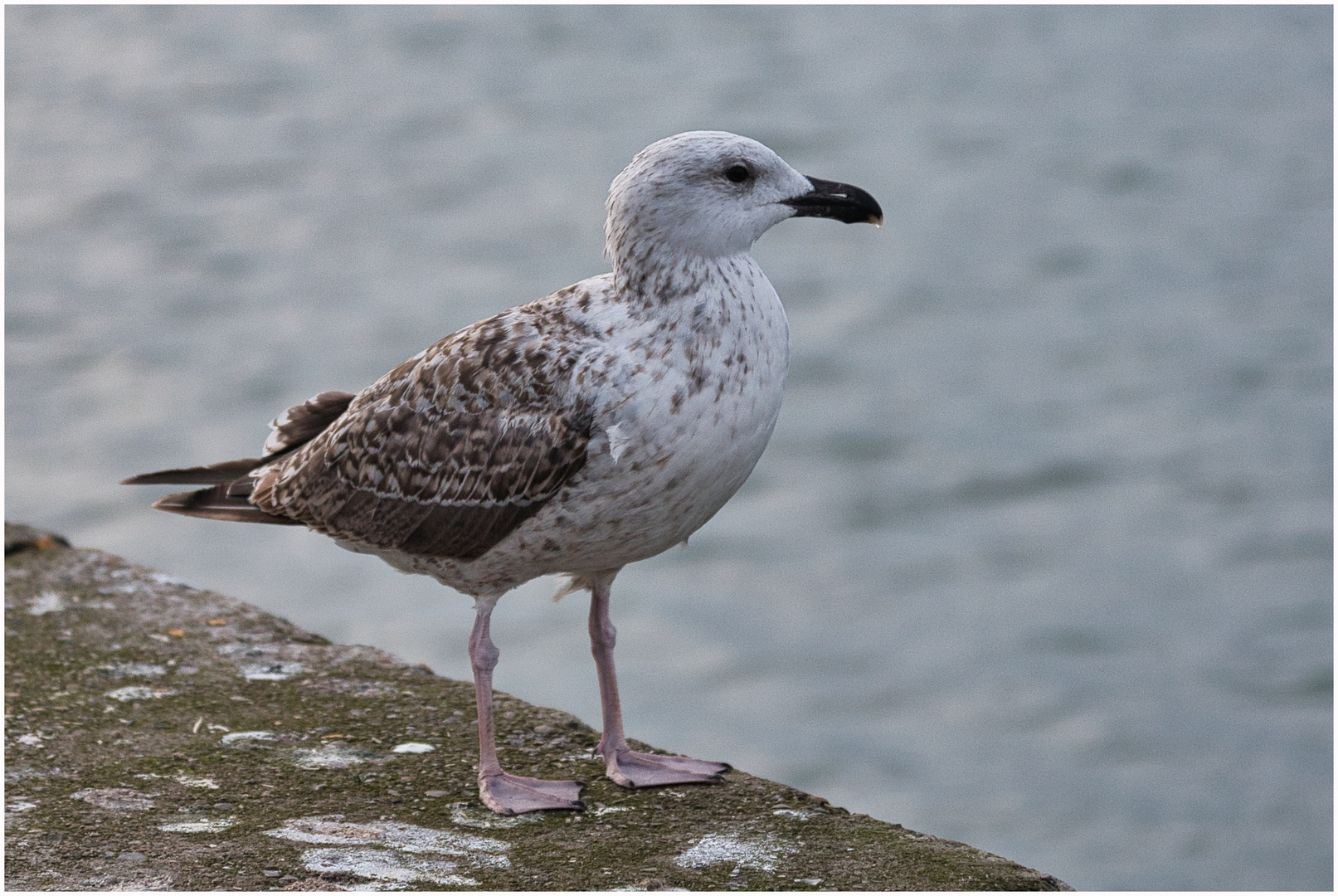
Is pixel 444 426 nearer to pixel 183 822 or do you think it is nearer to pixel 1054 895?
pixel 183 822

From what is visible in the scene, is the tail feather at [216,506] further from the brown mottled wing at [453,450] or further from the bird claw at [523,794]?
the bird claw at [523,794]

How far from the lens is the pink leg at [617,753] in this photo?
561 centimetres

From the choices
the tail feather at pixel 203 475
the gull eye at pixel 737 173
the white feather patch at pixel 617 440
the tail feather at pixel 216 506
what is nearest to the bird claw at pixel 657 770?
the white feather patch at pixel 617 440

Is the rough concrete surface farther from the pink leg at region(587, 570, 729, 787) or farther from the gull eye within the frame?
the gull eye

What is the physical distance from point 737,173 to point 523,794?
2100 mm

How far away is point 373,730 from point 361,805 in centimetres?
66

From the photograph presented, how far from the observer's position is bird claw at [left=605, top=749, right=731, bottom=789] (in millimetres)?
5590

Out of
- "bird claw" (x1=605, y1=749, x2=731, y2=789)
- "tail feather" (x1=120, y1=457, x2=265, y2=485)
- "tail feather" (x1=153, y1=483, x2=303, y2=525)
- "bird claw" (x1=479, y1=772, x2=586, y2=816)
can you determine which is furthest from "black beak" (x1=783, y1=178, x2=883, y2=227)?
"tail feather" (x1=120, y1=457, x2=265, y2=485)

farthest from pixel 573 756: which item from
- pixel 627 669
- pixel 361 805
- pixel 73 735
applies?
pixel 627 669

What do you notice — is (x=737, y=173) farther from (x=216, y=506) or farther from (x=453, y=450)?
(x=216, y=506)

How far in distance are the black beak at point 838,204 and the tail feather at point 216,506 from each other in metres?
2.25

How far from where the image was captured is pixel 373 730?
5.96 metres

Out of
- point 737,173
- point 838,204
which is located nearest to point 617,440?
point 737,173

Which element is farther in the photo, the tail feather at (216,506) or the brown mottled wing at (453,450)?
the tail feather at (216,506)
